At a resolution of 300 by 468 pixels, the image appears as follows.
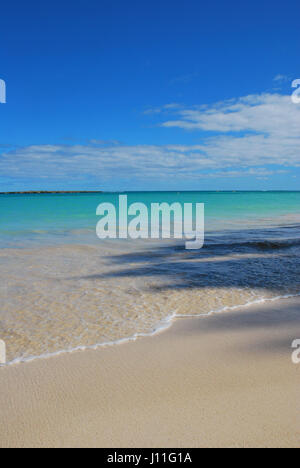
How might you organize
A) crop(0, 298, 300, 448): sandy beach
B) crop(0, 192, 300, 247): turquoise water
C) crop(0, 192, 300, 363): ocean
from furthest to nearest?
crop(0, 192, 300, 247): turquoise water, crop(0, 192, 300, 363): ocean, crop(0, 298, 300, 448): sandy beach

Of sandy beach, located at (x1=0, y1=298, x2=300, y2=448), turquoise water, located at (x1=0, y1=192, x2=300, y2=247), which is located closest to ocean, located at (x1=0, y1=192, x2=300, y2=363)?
sandy beach, located at (x1=0, y1=298, x2=300, y2=448)

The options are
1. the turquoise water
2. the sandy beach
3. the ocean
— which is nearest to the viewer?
the sandy beach

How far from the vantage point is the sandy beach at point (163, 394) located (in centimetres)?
264

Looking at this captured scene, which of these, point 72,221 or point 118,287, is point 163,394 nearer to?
point 118,287

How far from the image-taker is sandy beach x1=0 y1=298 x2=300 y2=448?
264 cm

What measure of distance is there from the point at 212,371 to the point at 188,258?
21.7ft

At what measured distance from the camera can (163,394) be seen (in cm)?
321

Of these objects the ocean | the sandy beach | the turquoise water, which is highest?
the turquoise water

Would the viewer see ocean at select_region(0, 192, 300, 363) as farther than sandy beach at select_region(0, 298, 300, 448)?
Yes

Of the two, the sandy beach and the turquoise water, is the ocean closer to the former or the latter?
the sandy beach

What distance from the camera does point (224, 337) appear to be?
14.9 ft

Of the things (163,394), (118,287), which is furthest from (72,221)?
(163,394)
